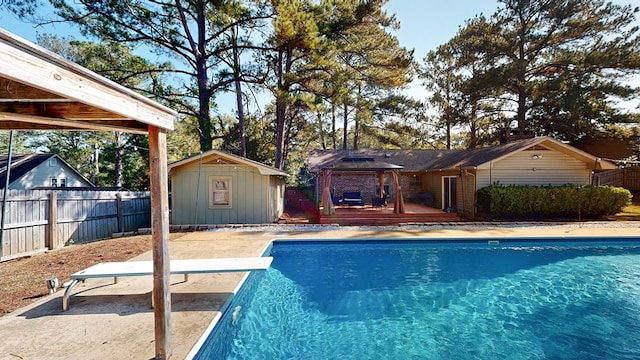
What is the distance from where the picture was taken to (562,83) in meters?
19.1

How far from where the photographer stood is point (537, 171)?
14.0 meters

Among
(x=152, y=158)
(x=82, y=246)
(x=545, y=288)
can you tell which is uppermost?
(x=152, y=158)

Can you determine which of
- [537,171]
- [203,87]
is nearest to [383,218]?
[537,171]

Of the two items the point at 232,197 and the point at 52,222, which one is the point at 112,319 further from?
the point at 232,197

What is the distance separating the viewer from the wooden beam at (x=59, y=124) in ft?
9.37

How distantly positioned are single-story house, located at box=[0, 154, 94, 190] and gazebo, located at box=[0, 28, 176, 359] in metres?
19.9

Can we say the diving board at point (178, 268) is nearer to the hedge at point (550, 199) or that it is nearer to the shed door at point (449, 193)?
the hedge at point (550, 199)

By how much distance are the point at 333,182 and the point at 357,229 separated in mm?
10355

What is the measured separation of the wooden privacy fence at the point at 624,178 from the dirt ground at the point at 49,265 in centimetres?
2580

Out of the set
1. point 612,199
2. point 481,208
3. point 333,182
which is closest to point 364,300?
point 481,208

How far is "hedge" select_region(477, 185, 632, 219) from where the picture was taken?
1308 centimetres

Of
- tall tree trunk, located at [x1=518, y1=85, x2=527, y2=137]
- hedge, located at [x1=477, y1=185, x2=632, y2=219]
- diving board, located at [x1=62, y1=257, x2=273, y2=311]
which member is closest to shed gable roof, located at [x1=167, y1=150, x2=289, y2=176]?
diving board, located at [x1=62, y1=257, x2=273, y2=311]

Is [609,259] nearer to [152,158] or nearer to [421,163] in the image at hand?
[152,158]

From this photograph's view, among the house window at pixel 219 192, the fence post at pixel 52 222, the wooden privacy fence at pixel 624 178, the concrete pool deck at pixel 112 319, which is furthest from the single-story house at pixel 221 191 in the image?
the wooden privacy fence at pixel 624 178
